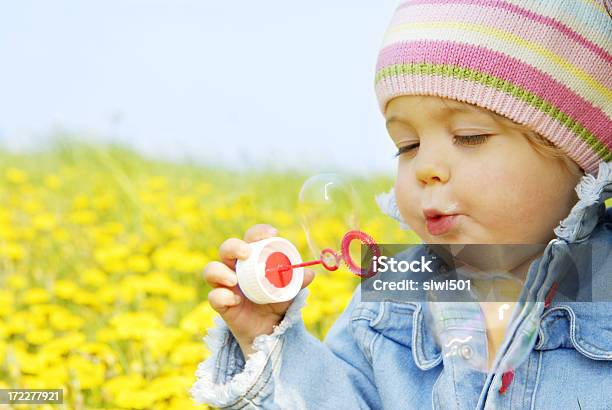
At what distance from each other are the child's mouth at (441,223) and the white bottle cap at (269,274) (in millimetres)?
173

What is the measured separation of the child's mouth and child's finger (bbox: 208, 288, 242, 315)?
0.85ft

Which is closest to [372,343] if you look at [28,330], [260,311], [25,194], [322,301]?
[260,311]

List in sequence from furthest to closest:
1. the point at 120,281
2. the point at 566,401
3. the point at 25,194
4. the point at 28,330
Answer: the point at 25,194 < the point at 120,281 < the point at 28,330 < the point at 566,401

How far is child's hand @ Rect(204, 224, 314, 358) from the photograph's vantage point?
3.62 feet

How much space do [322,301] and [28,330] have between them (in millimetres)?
656

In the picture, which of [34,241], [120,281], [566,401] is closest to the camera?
[566,401]

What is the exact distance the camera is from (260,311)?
1161 millimetres

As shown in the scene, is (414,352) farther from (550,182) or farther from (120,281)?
(120,281)

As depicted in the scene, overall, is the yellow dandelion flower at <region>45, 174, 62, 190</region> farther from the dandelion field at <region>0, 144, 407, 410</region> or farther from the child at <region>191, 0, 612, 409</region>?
the child at <region>191, 0, 612, 409</region>

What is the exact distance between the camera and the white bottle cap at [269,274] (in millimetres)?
1072

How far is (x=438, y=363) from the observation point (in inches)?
48.3

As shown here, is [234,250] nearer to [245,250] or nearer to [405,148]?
[245,250]

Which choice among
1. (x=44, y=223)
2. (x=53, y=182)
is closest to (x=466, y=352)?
(x=44, y=223)

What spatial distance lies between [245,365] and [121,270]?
127 centimetres
